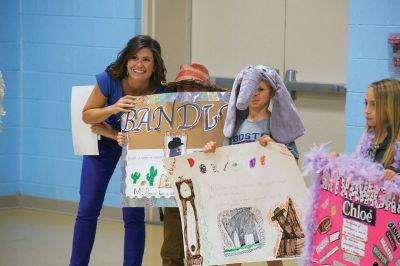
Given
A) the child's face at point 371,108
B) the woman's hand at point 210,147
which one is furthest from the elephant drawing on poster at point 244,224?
the child's face at point 371,108

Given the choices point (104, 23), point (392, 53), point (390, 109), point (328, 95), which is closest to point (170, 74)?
point (104, 23)

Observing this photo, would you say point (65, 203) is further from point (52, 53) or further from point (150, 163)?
point (150, 163)

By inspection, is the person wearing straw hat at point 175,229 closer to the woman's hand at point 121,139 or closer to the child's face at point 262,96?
the woman's hand at point 121,139

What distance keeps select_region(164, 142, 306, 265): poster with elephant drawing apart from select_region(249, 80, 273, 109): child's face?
248 millimetres

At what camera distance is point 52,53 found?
754 cm

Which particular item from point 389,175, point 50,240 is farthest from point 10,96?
Answer: point 389,175

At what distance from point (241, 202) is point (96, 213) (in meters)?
1.07

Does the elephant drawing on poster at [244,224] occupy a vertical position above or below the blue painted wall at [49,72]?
below

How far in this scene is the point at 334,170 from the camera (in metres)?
3.94

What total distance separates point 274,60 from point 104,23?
4.71 feet

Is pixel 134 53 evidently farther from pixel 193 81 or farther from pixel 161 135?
pixel 161 135

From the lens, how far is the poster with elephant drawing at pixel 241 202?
440 cm

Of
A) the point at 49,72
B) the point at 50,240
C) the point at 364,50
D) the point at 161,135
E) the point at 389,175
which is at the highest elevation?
the point at 364,50

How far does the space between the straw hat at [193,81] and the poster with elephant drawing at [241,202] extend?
1.96 ft
